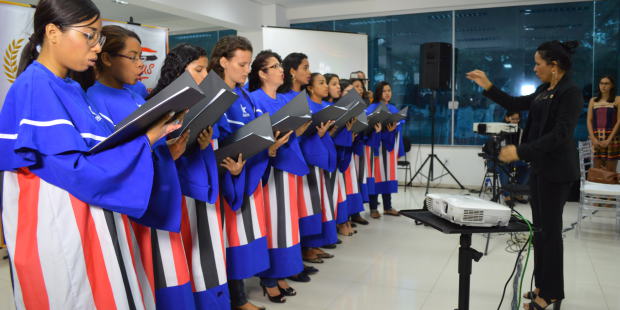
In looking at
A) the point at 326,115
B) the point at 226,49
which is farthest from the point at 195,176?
the point at 326,115

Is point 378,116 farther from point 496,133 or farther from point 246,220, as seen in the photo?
point 246,220

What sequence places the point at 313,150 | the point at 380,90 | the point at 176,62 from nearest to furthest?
the point at 176,62
the point at 313,150
the point at 380,90

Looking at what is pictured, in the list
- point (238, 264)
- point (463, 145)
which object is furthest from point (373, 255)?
point (463, 145)

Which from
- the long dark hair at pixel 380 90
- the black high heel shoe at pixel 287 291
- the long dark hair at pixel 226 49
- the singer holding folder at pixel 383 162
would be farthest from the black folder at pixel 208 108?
the long dark hair at pixel 380 90

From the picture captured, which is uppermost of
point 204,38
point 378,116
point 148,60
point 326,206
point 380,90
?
point 204,38

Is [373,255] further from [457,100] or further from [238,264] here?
[457,100]

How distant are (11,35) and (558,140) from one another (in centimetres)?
439

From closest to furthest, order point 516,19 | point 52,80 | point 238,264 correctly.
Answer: point 52,80, point 238,264, point 516,19

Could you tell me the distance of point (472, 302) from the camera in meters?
2.90

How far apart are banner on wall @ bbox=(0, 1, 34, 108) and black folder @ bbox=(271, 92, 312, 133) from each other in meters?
2.79

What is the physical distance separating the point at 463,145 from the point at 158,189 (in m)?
6.82

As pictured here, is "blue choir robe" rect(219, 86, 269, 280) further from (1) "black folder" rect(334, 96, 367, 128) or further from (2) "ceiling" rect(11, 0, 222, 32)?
(2) "ceiling" rect(11, 0, 222, 32)

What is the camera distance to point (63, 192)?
131 centimetres

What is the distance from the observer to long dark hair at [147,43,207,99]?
82.3 inches
